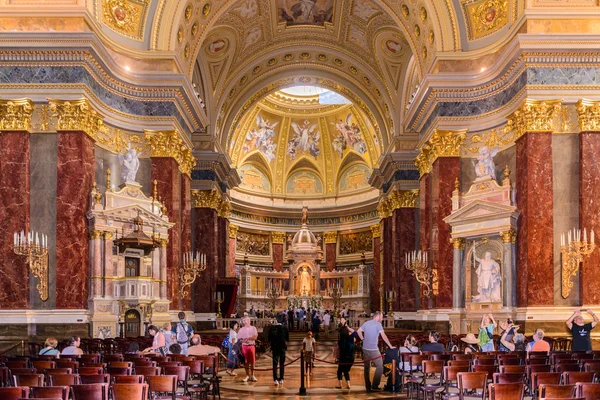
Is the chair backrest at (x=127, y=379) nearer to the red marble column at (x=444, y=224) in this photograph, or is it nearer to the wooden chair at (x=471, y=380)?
the wooden chair at (x=471, y=380)

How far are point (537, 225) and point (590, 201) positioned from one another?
157 centimetres

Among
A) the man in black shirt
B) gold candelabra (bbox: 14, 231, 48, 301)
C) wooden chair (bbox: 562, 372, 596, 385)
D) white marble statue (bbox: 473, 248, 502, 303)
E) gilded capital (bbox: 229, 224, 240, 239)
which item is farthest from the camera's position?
gilded capital (bbox: 229, 224, 240, 239)

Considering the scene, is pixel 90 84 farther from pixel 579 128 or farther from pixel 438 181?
pixel 579 128

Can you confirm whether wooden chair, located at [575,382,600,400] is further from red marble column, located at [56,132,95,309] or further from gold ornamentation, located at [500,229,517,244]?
red marble column, located at [56,132,95,309]

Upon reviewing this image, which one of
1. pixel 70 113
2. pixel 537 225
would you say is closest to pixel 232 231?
pixel 70 113

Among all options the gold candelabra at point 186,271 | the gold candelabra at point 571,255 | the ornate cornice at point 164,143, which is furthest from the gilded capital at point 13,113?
the gold candelabra at point 571,255

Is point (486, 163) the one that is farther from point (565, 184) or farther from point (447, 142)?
point (565, 184)

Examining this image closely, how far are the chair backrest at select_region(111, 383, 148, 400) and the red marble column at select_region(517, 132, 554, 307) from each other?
14.5m

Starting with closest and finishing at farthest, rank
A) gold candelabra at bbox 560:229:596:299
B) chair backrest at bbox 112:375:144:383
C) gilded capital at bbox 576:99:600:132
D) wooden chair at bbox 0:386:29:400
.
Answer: wooden chair at bbox 0:386:29:400 → chair backrest at bbox 112:375:144:383 → gold candelabra at bbox 560:229:596:299 → gilded capital at bbox 576:99:600:132

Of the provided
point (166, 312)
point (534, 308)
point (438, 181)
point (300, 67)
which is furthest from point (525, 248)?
point (300, 67)

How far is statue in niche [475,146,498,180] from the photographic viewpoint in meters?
23.5

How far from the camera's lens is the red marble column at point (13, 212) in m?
20.0

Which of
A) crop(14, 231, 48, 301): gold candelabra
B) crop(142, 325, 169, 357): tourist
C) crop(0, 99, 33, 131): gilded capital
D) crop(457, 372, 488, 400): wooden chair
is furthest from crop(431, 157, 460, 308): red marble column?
crop(457, 372, 488, 400): wooden chair

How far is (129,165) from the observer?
23766mm
